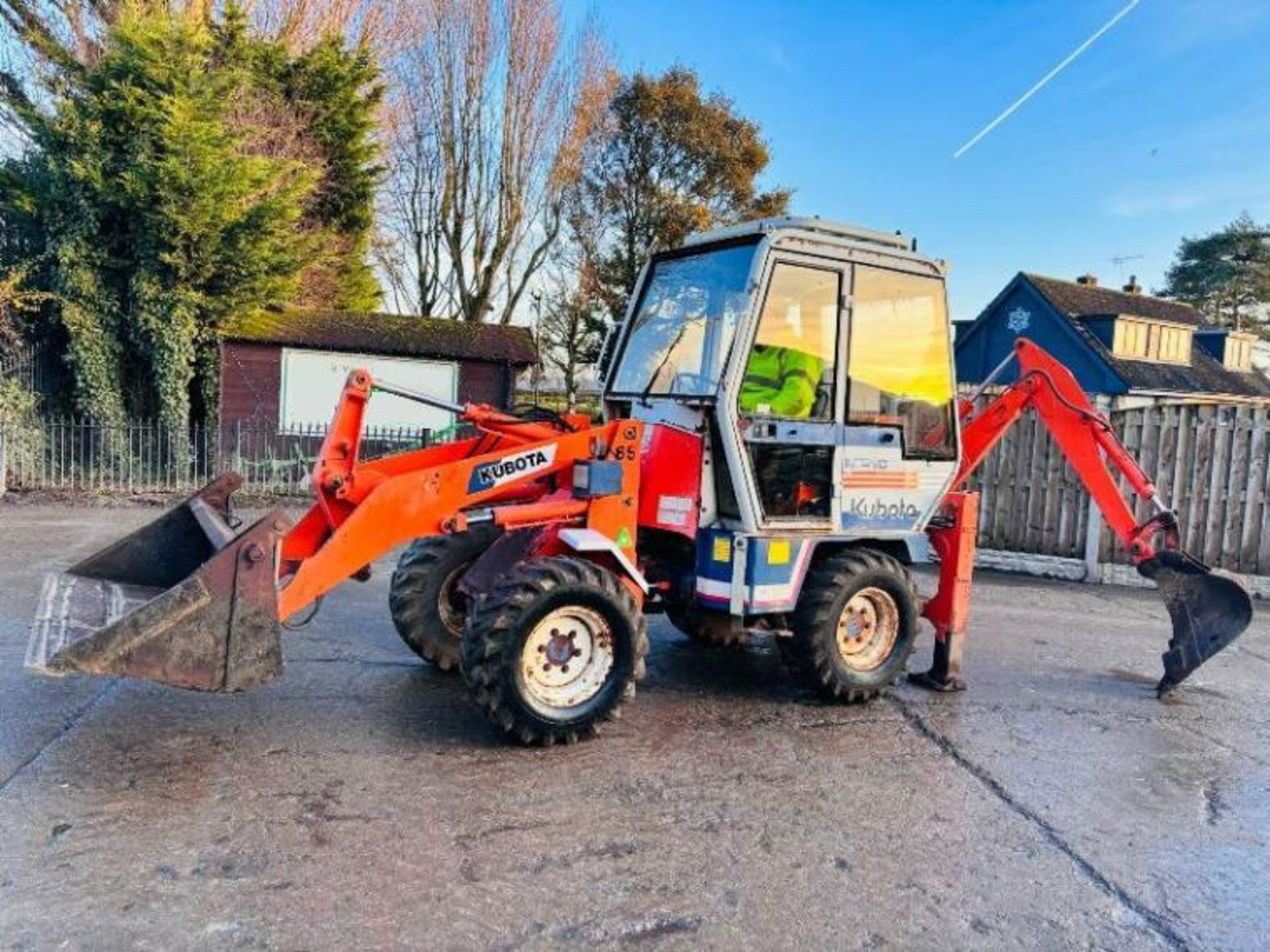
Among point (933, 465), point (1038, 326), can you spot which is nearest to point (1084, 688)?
point (933, 465)

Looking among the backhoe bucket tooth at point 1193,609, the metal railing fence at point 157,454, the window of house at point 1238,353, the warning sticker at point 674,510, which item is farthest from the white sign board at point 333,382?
the window of house at point 1238,353

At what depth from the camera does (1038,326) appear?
99.2 feet

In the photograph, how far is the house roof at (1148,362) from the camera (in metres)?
28.5

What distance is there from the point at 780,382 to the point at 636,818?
255cm

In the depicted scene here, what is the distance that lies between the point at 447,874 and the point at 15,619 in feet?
16.4

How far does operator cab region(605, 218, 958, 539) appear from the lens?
209 inches

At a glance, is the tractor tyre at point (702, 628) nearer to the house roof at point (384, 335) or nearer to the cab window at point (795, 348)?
→ the cab window at point (795, 348)

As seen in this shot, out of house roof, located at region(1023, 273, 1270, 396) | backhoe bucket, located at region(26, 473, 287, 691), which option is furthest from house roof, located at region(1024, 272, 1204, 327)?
backhoe bucket, located at region(26, 473, 287, 691)

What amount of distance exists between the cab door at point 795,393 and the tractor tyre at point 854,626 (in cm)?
34

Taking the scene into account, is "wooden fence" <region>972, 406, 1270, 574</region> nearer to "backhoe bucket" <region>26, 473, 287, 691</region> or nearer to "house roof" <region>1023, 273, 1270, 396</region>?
"backhoe bucket" <region>26, 473, 287, 691</region>

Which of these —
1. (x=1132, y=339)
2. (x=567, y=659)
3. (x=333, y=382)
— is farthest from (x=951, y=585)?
(x=1132, y=339)

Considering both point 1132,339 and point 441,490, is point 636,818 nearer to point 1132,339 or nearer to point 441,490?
point 441,490

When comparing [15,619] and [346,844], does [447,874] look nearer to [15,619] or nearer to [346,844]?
[346,844]

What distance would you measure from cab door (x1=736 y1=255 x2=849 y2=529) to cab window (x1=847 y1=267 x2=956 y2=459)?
6.0 inches
